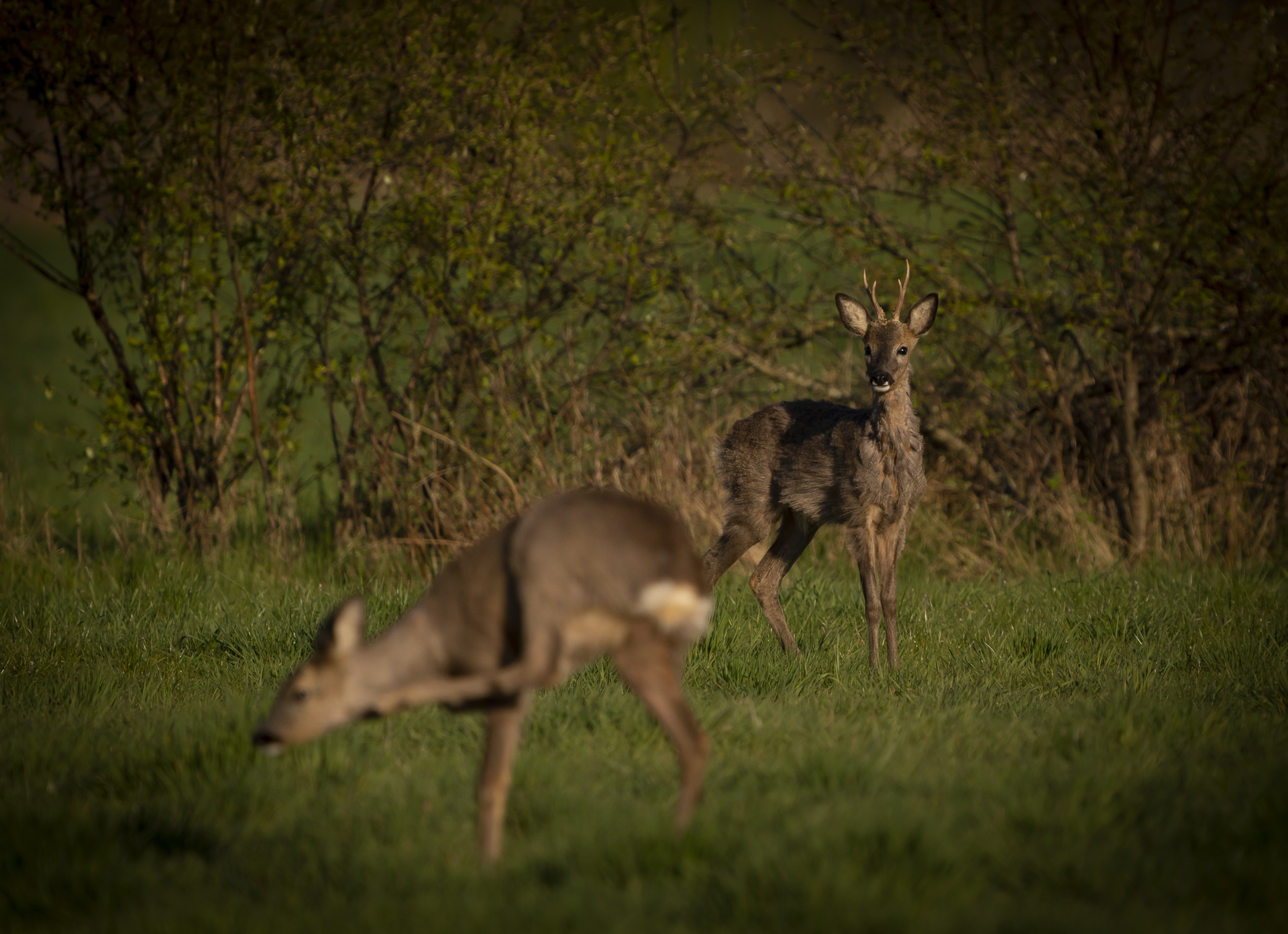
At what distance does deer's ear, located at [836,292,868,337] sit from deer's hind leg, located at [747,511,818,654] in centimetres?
115

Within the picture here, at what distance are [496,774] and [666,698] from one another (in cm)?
56

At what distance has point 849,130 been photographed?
28.5 feet

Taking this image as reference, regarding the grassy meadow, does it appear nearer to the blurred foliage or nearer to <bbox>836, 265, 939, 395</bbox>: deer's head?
<bbox>836, 265, 939, 395</bbox>: deer's head

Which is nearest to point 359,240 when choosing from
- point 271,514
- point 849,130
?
point 271,514

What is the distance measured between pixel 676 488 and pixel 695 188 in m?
2.34

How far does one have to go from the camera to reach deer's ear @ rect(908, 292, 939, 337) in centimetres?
668

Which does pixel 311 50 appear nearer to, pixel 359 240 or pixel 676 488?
pixel 359 240

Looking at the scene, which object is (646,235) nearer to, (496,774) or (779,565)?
(779,565)

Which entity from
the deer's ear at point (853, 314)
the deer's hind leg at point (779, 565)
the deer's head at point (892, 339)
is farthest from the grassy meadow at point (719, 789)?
the deer's ear at point (853, 314)

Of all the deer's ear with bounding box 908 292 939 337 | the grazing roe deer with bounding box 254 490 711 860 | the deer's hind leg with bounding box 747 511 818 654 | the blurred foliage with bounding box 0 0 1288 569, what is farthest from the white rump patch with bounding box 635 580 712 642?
the blurred foliage with bounding box 0 0 1288 569

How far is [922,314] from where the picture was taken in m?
6.69

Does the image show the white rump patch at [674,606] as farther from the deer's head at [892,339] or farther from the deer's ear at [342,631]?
the deer's head at [892,339]

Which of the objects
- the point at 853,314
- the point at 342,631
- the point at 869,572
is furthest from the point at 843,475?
the point at 342,631

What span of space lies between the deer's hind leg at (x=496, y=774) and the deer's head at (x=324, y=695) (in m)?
0.39
